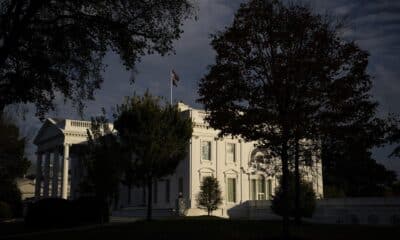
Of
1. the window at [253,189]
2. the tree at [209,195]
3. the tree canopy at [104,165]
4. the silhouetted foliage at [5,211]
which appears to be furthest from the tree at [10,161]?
the window at [253,189]

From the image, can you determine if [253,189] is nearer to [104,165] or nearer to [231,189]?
[231,189]

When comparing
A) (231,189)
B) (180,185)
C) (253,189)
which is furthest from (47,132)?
(253,189)

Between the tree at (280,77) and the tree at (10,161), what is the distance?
34686 millimetres

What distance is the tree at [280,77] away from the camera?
62.1ft

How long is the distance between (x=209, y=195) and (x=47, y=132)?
104ft

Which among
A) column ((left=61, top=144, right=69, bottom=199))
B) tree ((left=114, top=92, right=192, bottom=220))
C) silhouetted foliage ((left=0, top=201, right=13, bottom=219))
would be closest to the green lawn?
tree ((left=114, top=92, right=192, bottom=220))

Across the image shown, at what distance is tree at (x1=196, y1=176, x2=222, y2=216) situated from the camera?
48.0 meters

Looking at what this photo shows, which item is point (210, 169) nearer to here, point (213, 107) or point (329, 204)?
point (329, 204)

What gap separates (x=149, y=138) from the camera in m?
33.0

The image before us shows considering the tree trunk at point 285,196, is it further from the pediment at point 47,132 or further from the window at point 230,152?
the pediment at point 47,132

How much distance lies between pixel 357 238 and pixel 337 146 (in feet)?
12.6

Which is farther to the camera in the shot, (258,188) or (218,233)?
(258,188)

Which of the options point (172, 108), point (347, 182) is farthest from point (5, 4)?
point (347, 182)

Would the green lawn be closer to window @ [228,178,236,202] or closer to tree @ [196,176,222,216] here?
tree @ [196,176,222,216]
